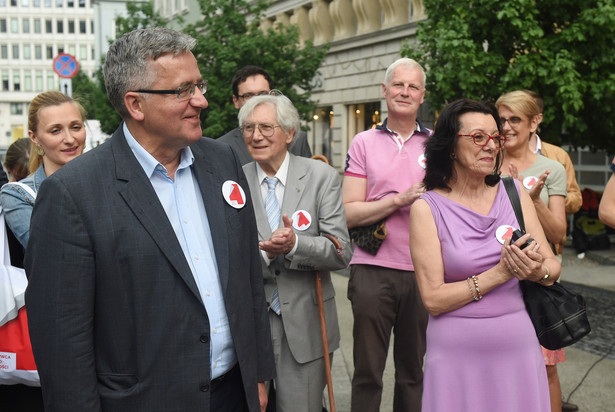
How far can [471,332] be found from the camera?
10.3ft

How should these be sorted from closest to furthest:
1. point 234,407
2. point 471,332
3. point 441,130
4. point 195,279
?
point 195,279 → point 234,407 → point 471,332 → point 441,130

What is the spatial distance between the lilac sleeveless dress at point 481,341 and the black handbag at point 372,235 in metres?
1.09

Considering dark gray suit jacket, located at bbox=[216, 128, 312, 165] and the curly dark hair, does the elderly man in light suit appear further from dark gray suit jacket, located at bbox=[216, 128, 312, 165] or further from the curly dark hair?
the curly dark hair

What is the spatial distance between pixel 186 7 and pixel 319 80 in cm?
1679

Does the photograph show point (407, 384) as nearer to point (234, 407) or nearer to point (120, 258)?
point (234, 407)

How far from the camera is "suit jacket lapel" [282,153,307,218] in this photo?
3.95 m

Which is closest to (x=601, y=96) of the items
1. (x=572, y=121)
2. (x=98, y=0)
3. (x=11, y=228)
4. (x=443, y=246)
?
(x=572, y=121)

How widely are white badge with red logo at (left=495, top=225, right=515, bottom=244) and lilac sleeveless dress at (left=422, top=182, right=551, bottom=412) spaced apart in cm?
4

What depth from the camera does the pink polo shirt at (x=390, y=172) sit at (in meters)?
4.35

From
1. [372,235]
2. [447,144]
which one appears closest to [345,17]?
[372,235]

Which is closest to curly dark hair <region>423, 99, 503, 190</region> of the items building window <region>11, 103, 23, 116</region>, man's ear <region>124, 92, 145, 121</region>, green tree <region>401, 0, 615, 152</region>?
man's ear <region>124, 92, 145, 121</region>

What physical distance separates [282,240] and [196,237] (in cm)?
106

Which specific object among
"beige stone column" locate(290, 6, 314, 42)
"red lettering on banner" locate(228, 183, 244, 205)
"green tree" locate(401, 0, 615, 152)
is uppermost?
"beige stone column" locate(290, 6, 314, 42)

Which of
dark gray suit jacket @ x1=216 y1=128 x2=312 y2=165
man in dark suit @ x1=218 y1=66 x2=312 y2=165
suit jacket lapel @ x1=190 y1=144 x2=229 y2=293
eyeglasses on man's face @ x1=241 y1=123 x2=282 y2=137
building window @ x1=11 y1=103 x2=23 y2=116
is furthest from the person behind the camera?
building window @ x1=11 y1=103 x2=23 y2=116
